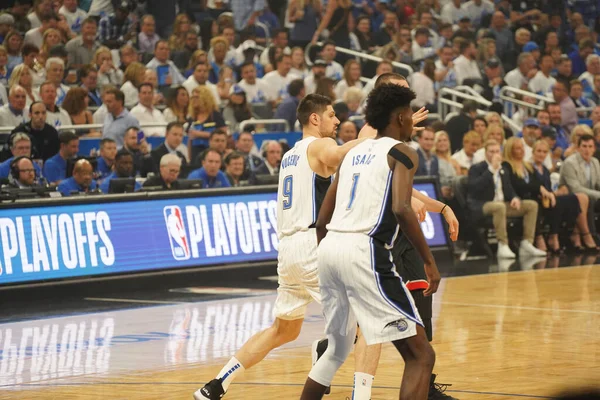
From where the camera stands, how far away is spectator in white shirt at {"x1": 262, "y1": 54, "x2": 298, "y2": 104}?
753 inches

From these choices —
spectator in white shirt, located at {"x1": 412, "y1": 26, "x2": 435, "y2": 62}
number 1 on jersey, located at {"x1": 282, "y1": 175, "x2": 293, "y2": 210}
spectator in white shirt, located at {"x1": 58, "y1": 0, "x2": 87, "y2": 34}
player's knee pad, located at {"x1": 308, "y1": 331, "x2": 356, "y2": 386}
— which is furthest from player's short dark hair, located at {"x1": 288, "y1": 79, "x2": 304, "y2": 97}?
player's knee pad, located at {"x1": 308, "y1": 331, "x2": 356, "y2": 386}

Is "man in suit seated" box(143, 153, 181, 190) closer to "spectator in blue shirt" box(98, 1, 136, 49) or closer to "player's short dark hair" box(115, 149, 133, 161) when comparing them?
"player's short dark hair" box(115, 149, 133, 161)

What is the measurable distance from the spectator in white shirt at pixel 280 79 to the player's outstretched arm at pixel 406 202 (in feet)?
43.8

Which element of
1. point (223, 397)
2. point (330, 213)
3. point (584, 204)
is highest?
point (330, 213)

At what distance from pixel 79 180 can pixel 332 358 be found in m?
8.27

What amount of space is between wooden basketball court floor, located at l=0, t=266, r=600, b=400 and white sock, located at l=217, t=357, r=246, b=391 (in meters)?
0.42

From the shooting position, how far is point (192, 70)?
18531 millimetres

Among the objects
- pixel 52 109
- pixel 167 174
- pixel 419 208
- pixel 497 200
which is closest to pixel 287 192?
pixel 419 208

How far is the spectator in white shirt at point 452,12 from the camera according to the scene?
82.3 ft

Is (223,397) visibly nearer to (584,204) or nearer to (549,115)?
(584,204)

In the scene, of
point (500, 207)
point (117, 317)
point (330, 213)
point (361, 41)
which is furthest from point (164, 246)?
point (361, 41)

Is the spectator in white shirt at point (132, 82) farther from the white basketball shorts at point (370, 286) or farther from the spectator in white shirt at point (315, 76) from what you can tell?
the white basketball shorts at point (370, 286)

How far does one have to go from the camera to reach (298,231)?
24.1ft

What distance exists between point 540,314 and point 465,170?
21.5ft
